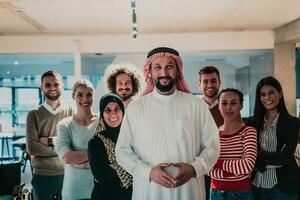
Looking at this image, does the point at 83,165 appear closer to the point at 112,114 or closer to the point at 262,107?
the point at 112,114

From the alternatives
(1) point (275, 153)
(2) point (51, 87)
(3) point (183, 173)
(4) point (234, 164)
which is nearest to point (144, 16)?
(2) point (51, 87)

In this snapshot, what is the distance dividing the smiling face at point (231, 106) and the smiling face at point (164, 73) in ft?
2.12

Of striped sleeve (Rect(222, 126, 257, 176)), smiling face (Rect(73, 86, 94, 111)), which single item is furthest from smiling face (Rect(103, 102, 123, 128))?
striped sleeve (Rect(222, 126, 257, 176))

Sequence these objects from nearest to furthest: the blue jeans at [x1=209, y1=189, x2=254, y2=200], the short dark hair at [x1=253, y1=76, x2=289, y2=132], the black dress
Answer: the black dress < the blue jeans at [x1=209, y1=189, x2=254, y2=200] < the short dark hair at [x1=253, y1=76, x2=289, y2=132]

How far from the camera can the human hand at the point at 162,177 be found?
6.66ft

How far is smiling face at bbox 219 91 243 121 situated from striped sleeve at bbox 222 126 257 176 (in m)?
0.17

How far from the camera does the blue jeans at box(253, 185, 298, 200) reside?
278cm

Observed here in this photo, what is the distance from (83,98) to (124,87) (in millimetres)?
344

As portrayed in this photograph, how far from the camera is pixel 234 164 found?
255cm

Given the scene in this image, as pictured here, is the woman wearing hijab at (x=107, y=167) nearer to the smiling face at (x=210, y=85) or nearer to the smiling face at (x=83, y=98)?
the smiling face at (x=83, y=98)

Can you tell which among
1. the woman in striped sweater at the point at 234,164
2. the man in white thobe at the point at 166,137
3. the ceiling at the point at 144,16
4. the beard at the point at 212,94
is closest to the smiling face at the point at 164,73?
the man in white thobe at the point at 166,137

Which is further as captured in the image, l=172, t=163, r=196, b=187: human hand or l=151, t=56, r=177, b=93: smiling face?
l=151, t=56, r=177, b=93: smiling face

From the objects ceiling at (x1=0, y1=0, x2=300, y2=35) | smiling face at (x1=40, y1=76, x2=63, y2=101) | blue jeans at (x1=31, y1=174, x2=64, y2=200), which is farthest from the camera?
ceiling at (x1=0, y1=0, x2=300, y2=35)

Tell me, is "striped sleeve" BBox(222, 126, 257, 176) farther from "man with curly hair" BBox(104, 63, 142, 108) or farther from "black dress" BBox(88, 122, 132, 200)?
"man with curly hair" BBox(104, 63, 142, 108)
